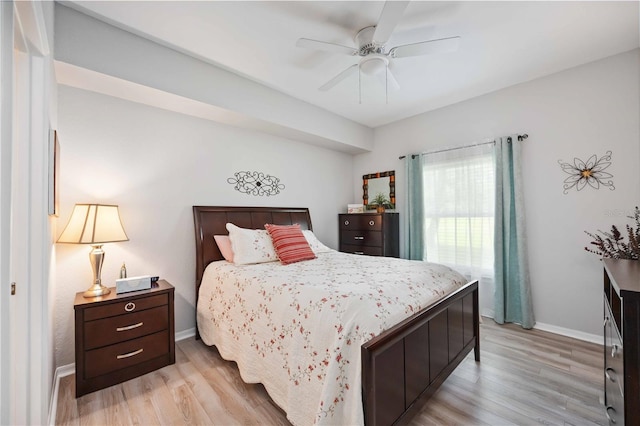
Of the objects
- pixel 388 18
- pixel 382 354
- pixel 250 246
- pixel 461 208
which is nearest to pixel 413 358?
pixel 382 354

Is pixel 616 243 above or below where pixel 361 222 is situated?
below

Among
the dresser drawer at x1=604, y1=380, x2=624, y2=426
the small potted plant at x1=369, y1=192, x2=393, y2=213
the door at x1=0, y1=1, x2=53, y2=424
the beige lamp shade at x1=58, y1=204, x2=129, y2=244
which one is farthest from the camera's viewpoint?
the small potted plant at x1=369, y1=192, x2=393, y2=213

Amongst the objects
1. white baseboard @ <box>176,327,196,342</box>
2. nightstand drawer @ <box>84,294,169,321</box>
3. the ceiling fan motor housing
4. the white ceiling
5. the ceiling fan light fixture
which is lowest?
white baseboard @ <box>176,327,196,342</box>

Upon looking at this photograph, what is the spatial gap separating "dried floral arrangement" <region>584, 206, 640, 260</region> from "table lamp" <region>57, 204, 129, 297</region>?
3839 millimetres

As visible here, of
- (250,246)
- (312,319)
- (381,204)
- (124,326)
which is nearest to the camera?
(312,319)

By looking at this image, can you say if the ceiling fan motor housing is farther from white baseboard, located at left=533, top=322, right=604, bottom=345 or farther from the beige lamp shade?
white baseboard, located at left=533, top=322, right=604, bottom=345

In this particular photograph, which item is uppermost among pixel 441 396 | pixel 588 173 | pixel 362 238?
pixel 588 173

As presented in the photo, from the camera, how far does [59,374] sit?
2.11 meters

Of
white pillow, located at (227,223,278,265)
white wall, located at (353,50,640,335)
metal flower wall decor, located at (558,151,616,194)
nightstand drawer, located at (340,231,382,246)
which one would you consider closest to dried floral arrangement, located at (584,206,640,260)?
white wall, located at (353,50,640,335)

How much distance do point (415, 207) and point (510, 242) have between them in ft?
3.94

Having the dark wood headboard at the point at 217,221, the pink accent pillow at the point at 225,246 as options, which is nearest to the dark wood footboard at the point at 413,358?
the pink accent pillow at the point at 225,246

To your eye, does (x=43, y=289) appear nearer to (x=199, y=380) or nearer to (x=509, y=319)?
(x=199, y=380)

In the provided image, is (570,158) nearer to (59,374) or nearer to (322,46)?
(322,46)

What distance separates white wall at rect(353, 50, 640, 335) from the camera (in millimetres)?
2504
